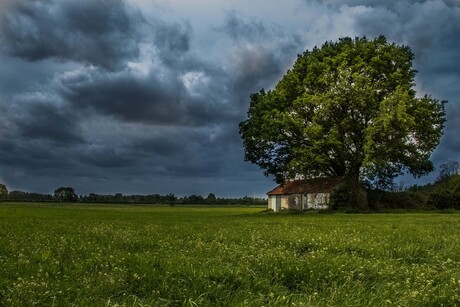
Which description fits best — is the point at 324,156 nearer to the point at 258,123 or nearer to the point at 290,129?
the point at 290,129

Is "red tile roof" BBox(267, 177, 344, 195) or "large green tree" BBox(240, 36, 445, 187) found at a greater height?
"large green tree" BBox(240, 36, 445, 187)

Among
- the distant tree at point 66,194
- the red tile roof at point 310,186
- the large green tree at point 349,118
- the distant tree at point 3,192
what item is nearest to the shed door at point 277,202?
the red tile roof at point 310,186

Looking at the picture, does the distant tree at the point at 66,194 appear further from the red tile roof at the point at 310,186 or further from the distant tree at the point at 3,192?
the red tile roof at the point at 310,186

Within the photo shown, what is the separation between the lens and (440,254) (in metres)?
12.9

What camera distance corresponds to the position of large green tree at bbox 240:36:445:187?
61625 mm

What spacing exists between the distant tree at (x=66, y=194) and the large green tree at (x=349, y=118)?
463 feet

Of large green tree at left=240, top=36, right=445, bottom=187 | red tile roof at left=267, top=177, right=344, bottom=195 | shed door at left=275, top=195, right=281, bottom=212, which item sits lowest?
shed door at left=275, top=195, right=281, bottom=212

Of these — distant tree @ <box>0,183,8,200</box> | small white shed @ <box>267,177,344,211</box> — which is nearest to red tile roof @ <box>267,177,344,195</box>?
small white shed @ <box>267,177,344,211</box>

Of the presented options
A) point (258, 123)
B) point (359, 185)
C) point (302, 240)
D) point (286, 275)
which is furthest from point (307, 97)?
point (286, 275)

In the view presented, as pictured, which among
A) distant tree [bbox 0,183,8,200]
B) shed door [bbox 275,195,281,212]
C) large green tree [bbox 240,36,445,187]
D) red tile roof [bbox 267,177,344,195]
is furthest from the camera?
distant tree [bbox 0,183,8,200]

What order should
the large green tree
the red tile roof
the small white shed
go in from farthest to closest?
1. the small white shed
2. the red tile roof
3. the large green tree

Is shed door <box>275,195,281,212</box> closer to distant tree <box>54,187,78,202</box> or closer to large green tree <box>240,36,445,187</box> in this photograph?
large green tree <box>240,36,445,187</box>

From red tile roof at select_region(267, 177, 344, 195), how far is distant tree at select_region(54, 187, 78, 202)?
119527mm

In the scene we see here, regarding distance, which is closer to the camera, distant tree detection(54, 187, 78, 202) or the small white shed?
the small white shed
